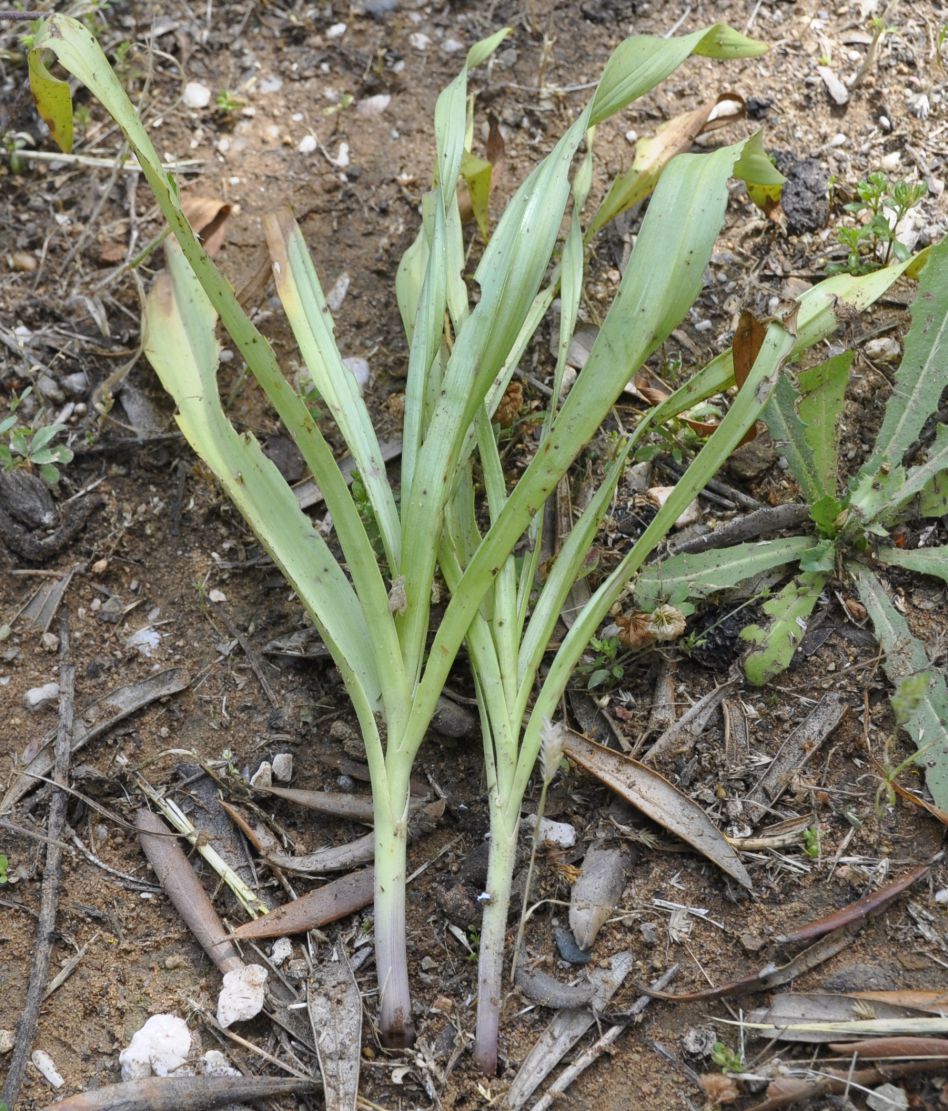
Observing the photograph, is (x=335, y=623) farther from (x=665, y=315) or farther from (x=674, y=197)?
(x=674, y=197)

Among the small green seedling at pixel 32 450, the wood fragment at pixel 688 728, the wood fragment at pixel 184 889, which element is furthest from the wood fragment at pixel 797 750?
the small green seedling at pixel 32 450

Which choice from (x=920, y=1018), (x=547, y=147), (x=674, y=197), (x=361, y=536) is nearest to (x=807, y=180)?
(x=547, y=147)

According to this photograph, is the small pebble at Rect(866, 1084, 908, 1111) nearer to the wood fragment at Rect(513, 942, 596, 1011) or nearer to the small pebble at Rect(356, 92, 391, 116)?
the wood fragment at Rect(513, 942, 596, 1011)

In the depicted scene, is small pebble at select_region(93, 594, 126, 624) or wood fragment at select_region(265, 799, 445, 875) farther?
small pebble at select_region(93, 594, 126, 624)

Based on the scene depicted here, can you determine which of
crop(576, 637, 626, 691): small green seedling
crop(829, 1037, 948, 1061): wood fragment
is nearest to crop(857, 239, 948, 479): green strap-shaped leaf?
crop(576, 637, 626, 691): small green seedling

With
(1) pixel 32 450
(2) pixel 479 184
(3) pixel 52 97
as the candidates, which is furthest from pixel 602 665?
(3) pixel 52 97

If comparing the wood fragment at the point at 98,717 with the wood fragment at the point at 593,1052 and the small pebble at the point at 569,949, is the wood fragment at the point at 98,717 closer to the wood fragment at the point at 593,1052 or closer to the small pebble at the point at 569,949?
the small pebble at the point at 569,949

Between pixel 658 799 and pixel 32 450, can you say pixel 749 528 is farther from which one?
pixel 32 450

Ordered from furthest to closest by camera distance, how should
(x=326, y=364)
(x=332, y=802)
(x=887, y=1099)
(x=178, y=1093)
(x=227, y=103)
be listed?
(x=227, y=103)
(x=326, y=364)
(x=332, y=802)
(x=178, y=1093)
(x=887, y=1099)
